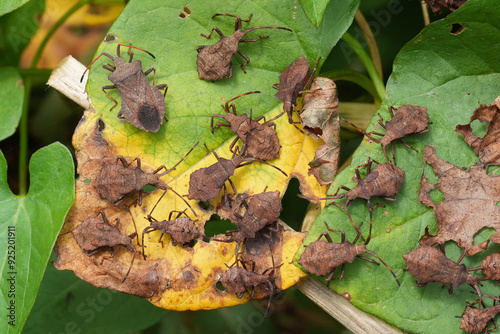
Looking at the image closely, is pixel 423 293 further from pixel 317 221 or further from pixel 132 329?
pixel 132 329

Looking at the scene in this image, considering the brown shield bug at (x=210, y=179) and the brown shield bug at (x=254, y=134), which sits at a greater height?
the brown shield bug at (x=254, y=134)

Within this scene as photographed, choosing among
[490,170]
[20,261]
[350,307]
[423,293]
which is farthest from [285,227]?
[20,261]

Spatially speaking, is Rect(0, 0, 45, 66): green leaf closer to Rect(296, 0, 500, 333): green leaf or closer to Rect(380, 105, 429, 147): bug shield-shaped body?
Rect(296, 0, 500, 333): green leaf

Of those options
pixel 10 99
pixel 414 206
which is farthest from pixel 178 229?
pixel 10 99

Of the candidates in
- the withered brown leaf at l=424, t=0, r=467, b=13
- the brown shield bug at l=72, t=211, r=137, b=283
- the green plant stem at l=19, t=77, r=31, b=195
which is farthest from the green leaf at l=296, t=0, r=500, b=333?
the green plant stem at l=19, t=77, r=31, b=195

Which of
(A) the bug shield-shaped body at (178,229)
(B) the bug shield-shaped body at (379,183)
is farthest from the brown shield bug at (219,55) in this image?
(B) the bug shield-shaped body at (379,183)

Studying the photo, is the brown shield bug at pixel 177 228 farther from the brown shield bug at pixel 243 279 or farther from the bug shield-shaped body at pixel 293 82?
the bug shield-shaped body at pixel 293 82
